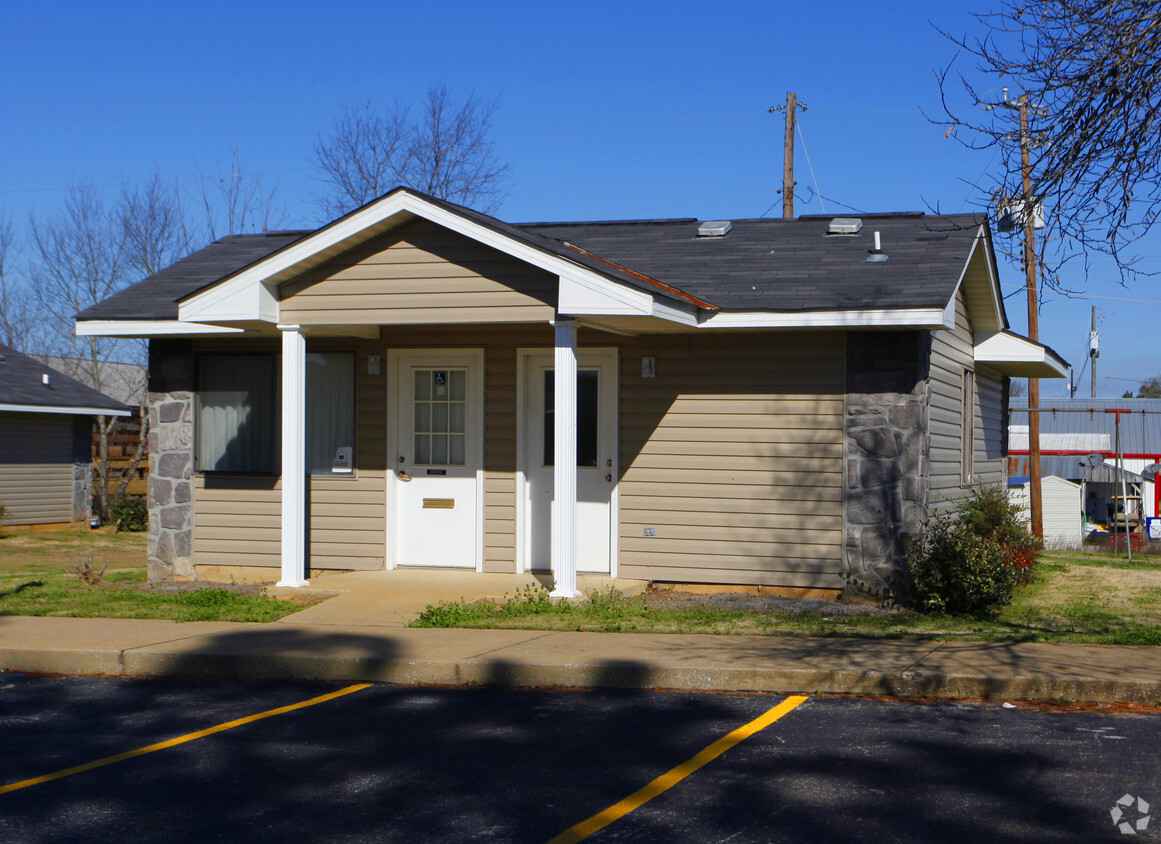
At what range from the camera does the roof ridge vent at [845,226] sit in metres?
12.5

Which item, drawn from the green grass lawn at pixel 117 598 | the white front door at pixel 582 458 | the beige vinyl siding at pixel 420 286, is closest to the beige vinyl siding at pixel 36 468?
the green grass lawn at pixel 117 598

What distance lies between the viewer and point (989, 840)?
430 cm

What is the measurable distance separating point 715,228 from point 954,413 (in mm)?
3517

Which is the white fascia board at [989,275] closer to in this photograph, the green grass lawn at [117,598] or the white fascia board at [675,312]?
the white fascia board at [675,312]

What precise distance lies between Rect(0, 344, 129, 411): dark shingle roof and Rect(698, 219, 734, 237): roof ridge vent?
50.4ft

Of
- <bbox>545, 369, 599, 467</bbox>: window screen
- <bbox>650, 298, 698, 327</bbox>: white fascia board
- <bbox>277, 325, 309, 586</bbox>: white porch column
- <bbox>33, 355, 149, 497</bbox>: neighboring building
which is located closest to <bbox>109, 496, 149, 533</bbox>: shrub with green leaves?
<bbox>33, 355, 149, 497</bbox>: neighboring building

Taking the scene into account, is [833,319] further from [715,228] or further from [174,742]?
[174,742]

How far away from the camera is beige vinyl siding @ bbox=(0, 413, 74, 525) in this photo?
22.4 meters

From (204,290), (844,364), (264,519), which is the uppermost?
(204,290)

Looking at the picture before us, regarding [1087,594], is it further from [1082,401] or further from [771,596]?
[1082,401]

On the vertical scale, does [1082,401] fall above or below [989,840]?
above

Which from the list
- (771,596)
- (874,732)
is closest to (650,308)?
(771,596)

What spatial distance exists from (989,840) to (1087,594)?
27.6 feet

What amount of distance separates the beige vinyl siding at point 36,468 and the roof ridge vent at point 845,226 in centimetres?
1757
